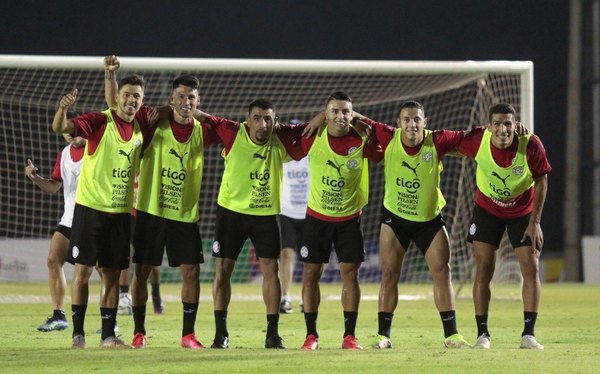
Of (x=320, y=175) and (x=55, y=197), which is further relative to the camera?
(x=55, y=197)

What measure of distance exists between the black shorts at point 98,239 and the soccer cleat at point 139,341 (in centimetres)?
55

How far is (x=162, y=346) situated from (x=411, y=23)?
898 inches

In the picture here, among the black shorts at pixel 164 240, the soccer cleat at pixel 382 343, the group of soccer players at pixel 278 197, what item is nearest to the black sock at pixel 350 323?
the group of soccer players at pixel 278 197

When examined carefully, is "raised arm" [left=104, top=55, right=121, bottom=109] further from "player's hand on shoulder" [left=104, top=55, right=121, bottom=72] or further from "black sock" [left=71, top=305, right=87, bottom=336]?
"black sock" [left=71, top=305, right=87, bottom=336]

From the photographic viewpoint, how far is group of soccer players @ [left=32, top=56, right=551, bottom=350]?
8.48 metres

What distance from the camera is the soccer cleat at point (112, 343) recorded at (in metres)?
8.28

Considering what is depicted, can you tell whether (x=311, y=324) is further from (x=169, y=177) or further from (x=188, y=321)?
(x=169, y=177)

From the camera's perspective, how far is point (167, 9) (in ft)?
93.7

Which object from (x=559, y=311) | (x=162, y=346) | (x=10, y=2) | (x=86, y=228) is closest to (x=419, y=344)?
(x=162, y=346)

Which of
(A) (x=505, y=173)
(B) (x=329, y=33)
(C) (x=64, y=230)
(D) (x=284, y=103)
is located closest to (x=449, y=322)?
(A) (x=505, y=173)

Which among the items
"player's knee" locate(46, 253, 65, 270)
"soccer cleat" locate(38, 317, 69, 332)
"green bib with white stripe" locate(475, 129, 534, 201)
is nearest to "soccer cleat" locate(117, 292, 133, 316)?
"player's knee" locate(46, 253, 65, 270)

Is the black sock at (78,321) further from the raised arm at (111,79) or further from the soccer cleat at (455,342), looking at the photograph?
the soccer cleat at (455,342)

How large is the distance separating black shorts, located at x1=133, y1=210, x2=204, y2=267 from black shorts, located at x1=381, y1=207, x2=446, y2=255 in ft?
4.87

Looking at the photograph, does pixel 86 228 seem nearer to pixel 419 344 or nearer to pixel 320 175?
pixel 320 175
